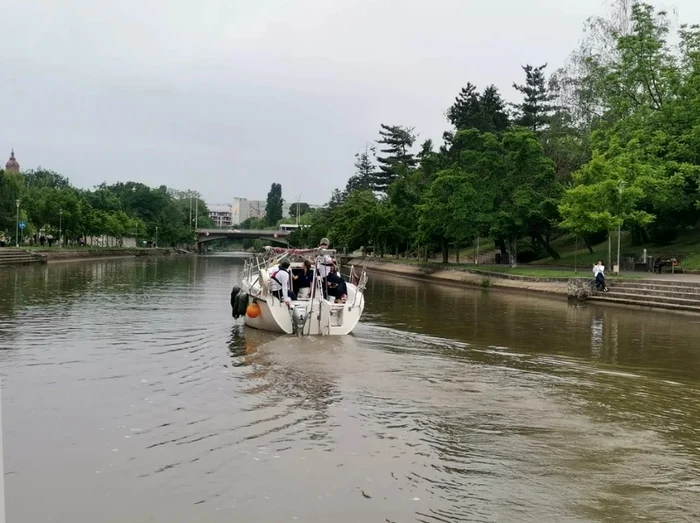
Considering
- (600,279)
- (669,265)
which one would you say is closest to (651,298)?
(600,279)

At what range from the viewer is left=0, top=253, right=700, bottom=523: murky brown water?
18.8 feet

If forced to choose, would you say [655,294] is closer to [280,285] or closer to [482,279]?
[482,279]

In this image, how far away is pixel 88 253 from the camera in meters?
67.0

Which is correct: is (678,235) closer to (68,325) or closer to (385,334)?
(385,334)

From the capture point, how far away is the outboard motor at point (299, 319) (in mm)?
14797

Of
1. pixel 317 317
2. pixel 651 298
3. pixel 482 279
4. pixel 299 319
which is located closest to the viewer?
pixel 299 319

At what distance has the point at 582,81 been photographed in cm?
4594

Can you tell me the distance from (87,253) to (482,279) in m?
44.7

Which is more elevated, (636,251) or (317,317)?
(636,251)

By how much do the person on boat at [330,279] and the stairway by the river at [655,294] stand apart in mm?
14644

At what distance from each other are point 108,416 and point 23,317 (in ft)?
36.5

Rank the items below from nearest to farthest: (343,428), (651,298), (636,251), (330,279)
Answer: (343,428), (330,279), (651,298), (636,251)

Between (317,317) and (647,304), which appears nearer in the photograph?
(317,317)

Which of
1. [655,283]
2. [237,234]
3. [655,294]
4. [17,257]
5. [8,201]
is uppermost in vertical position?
[8,201]
